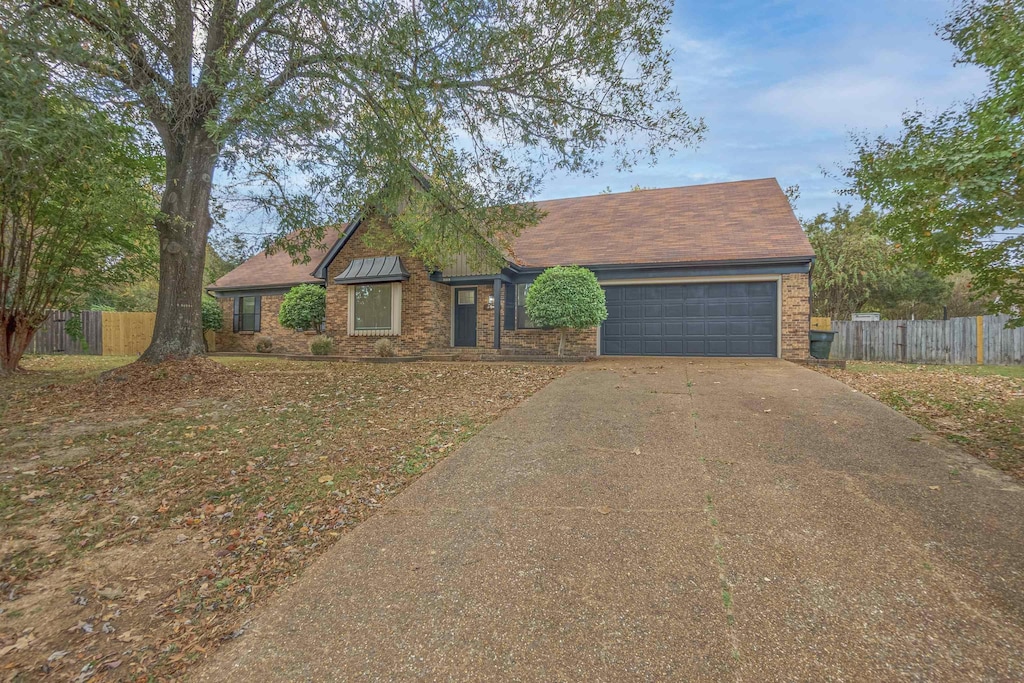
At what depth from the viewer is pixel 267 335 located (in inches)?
679

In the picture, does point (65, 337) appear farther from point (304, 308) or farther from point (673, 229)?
point (673, 229)

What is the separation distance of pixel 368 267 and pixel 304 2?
8.48m

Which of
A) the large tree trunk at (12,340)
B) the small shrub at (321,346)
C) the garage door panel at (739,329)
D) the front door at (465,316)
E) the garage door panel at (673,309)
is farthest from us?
the front door at (465,316)

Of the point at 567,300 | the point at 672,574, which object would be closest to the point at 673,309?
the point at 567,300

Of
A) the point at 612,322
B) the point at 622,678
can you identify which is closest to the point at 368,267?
the point at 612,322

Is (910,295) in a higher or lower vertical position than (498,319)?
higher

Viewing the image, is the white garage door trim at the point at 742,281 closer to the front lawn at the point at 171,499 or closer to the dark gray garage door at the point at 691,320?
the dark gray garage door at the point at 691,320

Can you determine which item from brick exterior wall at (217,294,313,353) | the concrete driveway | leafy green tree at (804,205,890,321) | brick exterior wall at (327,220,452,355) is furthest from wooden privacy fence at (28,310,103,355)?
leafy green tree at (804,205,890,321)

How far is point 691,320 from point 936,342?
816 cm

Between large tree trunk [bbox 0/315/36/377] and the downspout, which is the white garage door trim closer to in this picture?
the downspout

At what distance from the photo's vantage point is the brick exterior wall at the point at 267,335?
1645cm

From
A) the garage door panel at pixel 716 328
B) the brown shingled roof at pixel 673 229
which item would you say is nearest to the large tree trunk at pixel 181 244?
the brown shingled roof at pixel 673 229

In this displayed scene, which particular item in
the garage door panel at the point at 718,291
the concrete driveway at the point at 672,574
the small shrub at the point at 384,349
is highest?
the garage door panel at the point at 718,291

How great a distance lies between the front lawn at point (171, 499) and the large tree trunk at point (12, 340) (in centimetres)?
289
